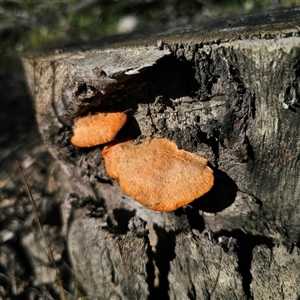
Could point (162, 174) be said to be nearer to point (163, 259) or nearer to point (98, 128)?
point (98, 128)

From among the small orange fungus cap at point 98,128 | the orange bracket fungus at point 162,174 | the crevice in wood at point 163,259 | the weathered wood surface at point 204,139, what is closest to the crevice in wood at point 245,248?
the weathered wood surface at point 204,139

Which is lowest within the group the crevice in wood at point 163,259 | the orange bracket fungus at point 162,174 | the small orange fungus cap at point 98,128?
the crevice in wood at point 163,259

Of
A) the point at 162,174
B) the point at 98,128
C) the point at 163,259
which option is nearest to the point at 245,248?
the point at 163,259

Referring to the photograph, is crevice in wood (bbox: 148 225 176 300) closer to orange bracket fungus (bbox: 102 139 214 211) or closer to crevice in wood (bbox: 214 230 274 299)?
crevice in wood (bbox: 214 230 274 299)

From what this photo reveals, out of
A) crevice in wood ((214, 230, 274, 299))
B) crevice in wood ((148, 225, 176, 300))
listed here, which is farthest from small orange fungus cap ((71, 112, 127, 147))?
crevice in wood ((214, 230, 274, 299))

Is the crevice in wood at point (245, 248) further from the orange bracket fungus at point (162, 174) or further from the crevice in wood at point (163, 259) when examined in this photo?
the orange bracket fungus at point (162, 174)

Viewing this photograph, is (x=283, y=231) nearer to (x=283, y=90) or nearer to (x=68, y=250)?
(x=283, y=90)
